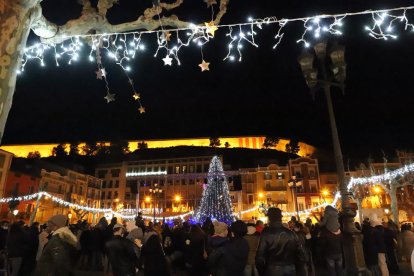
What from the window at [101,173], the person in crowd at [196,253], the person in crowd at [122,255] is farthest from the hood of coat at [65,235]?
the window at [101,173]

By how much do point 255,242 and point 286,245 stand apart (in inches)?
110

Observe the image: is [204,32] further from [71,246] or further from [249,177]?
[249,177]

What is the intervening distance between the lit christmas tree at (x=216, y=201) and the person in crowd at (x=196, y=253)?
20.8m

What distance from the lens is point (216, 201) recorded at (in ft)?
94.0

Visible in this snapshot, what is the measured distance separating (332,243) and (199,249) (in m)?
3.09

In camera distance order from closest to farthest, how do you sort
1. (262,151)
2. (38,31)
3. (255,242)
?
(38,31), (255,242), (262,151)

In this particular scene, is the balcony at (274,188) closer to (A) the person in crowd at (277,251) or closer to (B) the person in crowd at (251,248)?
(B) the person in crowd at (251,248)

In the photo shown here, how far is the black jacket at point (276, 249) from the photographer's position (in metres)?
4.45

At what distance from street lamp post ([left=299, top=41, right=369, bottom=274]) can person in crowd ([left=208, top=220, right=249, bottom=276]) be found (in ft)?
11.3

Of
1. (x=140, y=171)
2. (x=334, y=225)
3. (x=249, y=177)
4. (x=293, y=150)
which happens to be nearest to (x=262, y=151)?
(x=293, y=150)

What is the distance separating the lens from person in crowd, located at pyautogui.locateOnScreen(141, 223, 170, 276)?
5340 mm

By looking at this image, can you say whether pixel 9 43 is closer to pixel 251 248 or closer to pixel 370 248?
pixel 251 248

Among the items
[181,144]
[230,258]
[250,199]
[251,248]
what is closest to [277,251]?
[230,258]

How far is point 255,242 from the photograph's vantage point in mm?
7129
